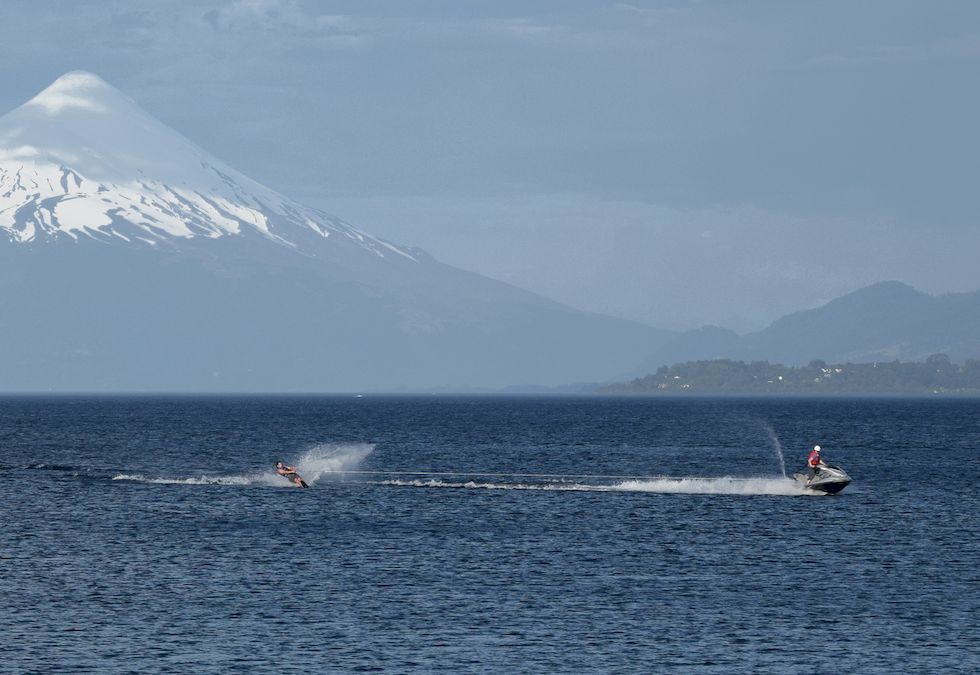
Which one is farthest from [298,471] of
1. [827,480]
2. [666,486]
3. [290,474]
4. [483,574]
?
[483,574]

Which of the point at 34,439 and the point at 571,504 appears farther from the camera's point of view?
the point at 34,439

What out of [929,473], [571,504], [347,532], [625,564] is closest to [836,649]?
[625,564]

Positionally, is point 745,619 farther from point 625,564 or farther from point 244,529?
point 244,529

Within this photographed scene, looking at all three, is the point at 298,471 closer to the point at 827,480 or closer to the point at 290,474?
the point at 290,474

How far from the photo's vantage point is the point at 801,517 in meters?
92.4

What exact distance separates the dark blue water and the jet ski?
4.20 ft

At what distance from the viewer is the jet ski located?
10525cm

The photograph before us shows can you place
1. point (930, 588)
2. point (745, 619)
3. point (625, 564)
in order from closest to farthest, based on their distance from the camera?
point (745, 619) < point (930, 588) < point (625, 564)

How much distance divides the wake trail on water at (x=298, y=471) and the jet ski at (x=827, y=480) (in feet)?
111

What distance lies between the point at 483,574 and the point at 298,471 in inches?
2384

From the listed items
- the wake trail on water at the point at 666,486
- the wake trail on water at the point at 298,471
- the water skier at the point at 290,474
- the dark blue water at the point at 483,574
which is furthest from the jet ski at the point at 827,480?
the wake trail on water at the point at 298,471

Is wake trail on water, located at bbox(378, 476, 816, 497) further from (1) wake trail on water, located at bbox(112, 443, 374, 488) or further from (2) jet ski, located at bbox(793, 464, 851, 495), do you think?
(1) wake trail on water, located at bbox(112, 443, 374, 488)

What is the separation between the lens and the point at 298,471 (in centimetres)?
12825

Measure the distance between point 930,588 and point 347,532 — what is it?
29985mm
